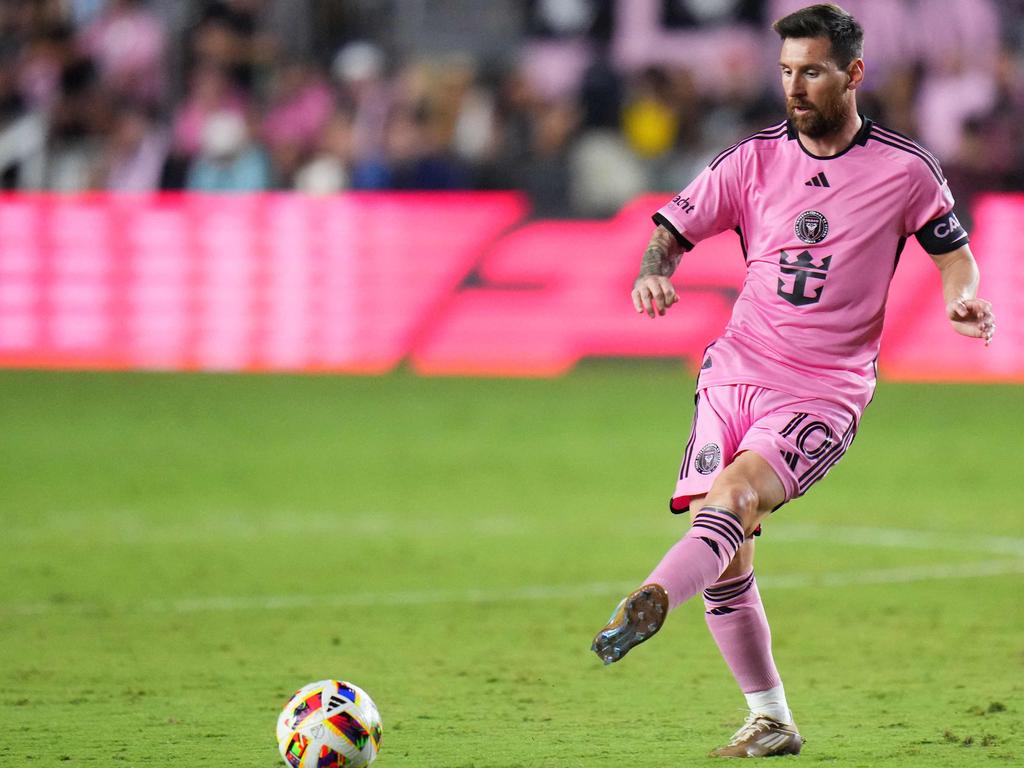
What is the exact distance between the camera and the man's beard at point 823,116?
5.34 meters

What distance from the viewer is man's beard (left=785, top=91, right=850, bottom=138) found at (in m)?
5.34

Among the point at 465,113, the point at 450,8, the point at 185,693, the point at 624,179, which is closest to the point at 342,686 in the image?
the point at 185,693

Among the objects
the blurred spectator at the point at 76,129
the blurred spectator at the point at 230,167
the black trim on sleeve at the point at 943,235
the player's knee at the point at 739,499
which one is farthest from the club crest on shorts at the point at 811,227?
the blurred spectator at the point at 76,129

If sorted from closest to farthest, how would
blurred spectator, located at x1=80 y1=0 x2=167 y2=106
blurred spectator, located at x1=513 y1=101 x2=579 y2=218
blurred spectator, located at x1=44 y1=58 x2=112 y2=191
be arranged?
blurred spectator, located at x1=513 y1=101 x2=579 y2=218 < blurred spectator, located at x1=44 y1=58 x2=112 y2=191 < blurred spectator, located at x1=80 y1=0 x2=167 y2=106

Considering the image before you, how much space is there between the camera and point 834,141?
5488mm

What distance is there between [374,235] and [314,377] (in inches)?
61.4

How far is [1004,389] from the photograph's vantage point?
16453mm

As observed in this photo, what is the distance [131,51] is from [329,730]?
16410 mm

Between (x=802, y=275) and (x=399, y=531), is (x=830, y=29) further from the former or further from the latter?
(x=399, y=531)

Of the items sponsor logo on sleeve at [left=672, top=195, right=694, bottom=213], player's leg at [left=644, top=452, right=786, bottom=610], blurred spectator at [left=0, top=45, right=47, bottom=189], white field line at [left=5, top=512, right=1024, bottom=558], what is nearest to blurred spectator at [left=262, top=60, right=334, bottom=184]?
blurred spectator at [left=0, top=45, right=47, bottom=189]

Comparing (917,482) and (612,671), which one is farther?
(917,482)

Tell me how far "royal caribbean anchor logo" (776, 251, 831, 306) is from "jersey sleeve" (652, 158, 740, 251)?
0.26 metres

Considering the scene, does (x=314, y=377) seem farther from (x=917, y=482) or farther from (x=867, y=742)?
(x=867, y=742)

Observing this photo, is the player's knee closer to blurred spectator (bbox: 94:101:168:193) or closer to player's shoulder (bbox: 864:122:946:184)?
player's shoulder (bbox: 864:122:946:184)
